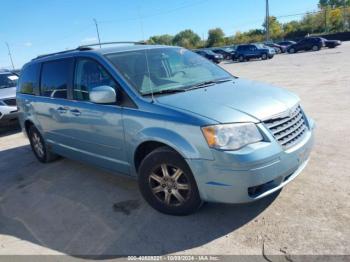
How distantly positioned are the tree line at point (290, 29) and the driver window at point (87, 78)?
57.5 metres

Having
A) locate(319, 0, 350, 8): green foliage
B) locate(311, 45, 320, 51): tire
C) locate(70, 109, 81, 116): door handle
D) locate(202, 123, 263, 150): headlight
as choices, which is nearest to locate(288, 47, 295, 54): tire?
locate(311, 45, 320, 51): tire

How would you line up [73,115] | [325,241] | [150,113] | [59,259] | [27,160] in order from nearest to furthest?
[325,241], [59,259], [150,113], [73,115], [27,160]

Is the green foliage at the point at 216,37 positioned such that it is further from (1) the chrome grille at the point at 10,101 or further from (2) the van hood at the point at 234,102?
(2) the van hood at the point at 234,102

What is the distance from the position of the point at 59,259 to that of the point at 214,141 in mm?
1848

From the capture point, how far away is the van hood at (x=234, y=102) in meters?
3.27

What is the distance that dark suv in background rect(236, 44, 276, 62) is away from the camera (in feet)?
115

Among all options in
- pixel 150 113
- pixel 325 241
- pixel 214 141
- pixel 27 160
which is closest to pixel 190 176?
pixel 214 141

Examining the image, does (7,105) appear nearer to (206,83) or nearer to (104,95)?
(104,95)

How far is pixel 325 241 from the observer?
10.0 ft

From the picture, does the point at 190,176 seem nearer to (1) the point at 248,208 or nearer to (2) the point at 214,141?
(2) the point at 214,141

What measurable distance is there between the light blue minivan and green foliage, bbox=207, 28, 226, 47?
3709 inches

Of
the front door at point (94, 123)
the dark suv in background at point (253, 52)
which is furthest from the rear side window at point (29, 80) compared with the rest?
the dark suv in background at point (253, 52)

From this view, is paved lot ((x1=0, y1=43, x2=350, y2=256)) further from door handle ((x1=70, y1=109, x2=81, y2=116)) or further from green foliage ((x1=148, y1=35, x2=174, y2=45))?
green foliage ((x1=148, y1=35, x2=174, y2=45))

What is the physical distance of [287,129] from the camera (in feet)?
11.4
